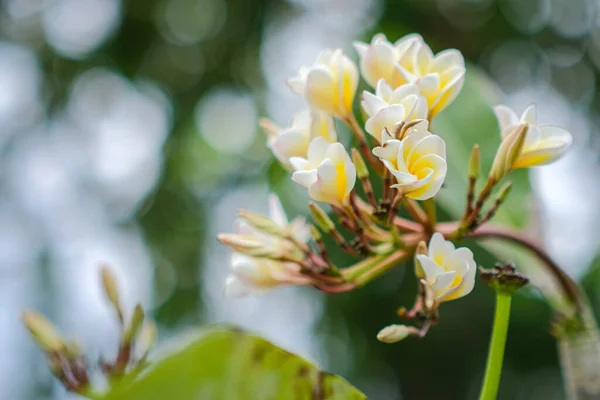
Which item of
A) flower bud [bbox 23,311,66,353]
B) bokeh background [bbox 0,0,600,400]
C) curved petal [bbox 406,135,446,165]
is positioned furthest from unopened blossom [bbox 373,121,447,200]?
bokeh background [bbox 0,0,600,400]

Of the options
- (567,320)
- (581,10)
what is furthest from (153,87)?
(567,320)

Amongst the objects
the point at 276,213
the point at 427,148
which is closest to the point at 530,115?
the point at 427,148

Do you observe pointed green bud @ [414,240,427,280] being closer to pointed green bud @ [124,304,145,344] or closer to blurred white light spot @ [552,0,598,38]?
pointed green bud @ [124,304,145,344]

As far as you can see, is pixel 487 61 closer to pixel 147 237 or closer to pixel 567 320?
pixel 147 237

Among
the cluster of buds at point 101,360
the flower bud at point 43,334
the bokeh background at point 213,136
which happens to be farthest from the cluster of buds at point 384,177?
the bokeh background at point 213,136

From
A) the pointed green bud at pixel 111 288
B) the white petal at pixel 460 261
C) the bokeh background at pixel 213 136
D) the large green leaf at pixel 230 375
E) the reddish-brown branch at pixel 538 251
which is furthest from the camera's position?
the bokeh background at pixel 213 136

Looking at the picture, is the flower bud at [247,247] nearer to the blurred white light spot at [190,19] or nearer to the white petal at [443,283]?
the white petal at [443,283]
